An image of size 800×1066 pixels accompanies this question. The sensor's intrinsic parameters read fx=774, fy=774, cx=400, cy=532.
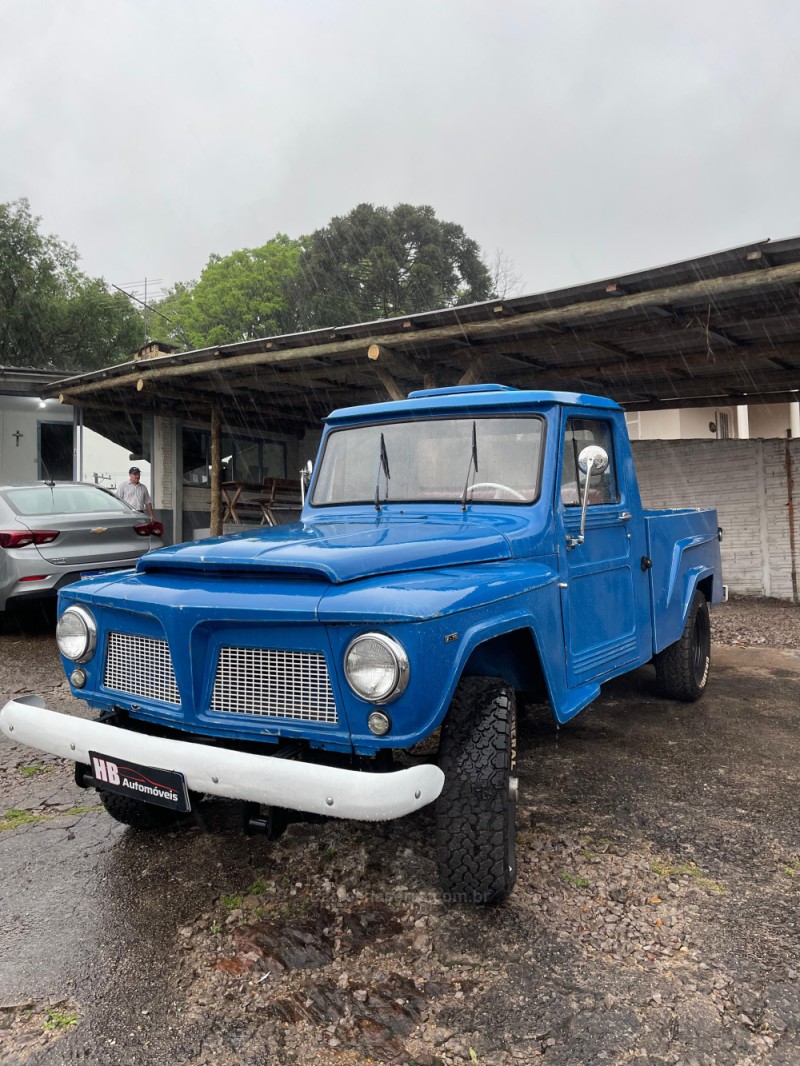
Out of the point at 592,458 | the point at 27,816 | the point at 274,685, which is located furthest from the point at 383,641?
the point at 27,816

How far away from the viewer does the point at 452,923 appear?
8.41ft

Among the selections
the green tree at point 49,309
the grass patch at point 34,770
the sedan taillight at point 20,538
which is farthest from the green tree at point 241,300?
the grass patch at point 34,770

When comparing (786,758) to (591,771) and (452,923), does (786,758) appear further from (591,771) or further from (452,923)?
(452,923)

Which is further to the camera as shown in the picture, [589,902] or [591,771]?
[591,771]

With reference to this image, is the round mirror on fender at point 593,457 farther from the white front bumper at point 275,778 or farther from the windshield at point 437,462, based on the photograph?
the white front bumper at point 275,778

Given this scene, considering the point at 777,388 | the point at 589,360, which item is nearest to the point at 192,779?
the point at 589,360

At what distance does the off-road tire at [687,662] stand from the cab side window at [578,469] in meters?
1.38

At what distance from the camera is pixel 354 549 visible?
105 inches

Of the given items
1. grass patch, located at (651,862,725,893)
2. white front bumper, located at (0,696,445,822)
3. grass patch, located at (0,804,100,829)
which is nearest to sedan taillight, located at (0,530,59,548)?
grass patch, located at (0,804,100,829)

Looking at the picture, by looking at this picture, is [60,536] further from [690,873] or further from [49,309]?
[49,309]

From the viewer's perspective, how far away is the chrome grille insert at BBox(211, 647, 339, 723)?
241 cm

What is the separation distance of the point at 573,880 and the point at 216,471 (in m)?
10.8

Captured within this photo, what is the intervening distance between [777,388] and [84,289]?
29.0 metres

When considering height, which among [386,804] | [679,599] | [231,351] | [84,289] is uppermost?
[84,289]
